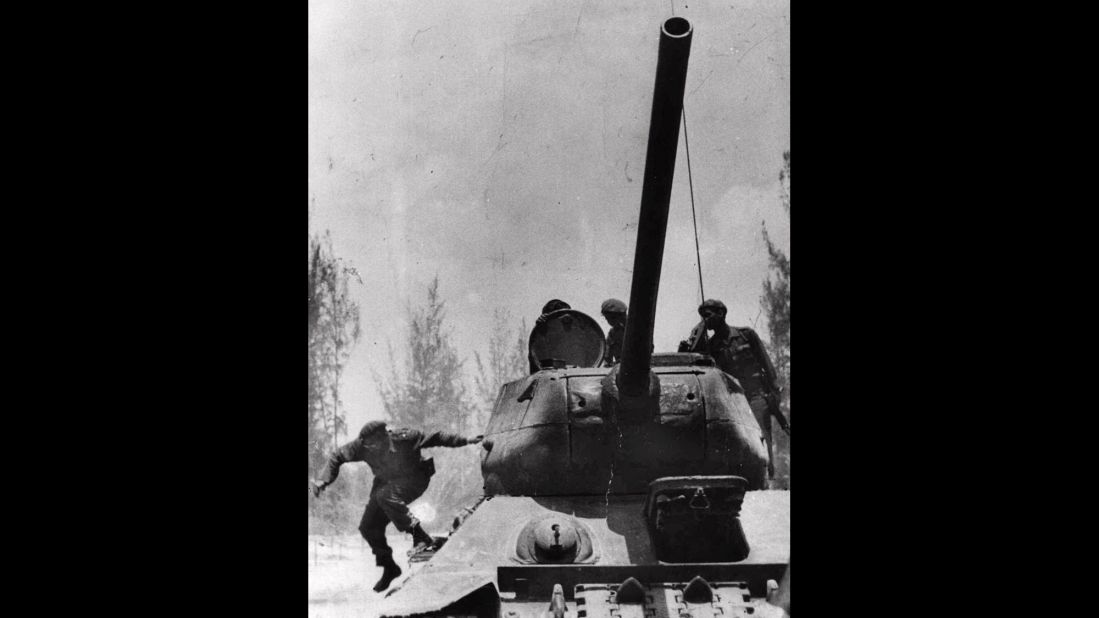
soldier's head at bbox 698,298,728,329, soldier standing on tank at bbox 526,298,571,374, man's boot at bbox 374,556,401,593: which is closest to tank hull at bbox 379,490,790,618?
soldier standing on tank at bbox 526,298,571,374

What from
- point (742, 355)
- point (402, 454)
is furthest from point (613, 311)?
point (402, 454)

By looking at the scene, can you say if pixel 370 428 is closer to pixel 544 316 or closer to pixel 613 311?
pixel 544 316

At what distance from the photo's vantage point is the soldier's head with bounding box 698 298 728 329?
8.28 meters

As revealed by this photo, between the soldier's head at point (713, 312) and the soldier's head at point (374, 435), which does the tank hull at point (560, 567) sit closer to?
the soldier's head at point (713, 312)

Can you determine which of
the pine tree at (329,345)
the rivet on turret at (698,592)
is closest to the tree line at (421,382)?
the pine tree at (329,345)

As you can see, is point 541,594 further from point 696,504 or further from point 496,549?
point 696,504

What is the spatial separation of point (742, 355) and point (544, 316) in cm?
198

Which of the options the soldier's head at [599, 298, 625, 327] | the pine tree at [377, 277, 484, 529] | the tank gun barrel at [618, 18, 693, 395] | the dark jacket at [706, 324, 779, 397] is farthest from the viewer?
the pine tree at [377, 277, 484, 529]

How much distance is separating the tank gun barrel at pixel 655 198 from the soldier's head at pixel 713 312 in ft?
Result: 7.56

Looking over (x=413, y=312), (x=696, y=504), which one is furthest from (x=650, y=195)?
(x=413, y=312)

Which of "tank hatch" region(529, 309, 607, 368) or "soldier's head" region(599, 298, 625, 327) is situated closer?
"tank hatch" region(529, 309, 607, 368)

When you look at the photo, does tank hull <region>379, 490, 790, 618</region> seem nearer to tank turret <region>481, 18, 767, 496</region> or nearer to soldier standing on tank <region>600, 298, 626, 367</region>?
tank turret <region>481, 18, 767, 496</region>

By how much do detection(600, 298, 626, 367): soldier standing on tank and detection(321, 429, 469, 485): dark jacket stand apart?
1.48 m

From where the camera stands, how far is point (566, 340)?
7.87 metres
